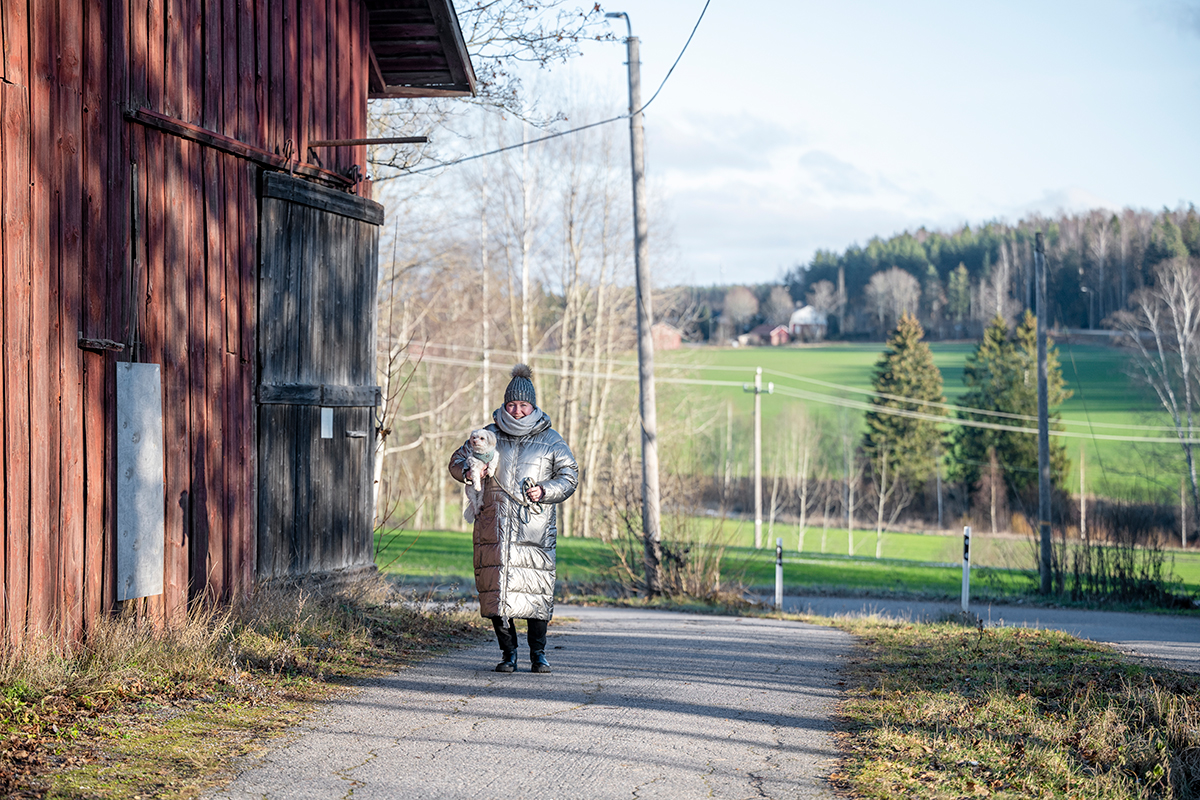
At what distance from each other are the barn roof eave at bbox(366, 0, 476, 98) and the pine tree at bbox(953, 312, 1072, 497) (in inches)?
1899

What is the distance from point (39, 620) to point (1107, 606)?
61.4 ft

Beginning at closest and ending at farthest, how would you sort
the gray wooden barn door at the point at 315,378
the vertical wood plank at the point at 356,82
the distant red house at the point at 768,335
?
the gray wooden barn door at the point at 315,378 → the vertical wood plank at the point at 356,82 → the distant red house at the point at 768,335

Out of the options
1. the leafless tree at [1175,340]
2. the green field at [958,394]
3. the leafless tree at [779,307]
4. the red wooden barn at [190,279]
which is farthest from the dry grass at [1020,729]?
the leafless tree at [779,307]

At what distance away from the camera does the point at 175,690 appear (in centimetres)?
618

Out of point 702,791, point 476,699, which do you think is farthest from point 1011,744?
point 476,699

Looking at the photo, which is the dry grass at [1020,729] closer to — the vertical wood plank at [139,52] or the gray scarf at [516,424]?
the gray scarf at [516,424]

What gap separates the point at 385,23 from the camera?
11.0 meters

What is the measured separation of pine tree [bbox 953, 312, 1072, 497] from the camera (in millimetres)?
54750

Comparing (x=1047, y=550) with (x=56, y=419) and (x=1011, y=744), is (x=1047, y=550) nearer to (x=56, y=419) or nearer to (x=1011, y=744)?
(x=1011, y=744)

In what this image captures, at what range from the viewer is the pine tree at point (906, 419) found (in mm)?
58375

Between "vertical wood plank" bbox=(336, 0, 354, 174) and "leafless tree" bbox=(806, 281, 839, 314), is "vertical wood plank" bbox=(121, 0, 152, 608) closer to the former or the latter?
"vertical wood plank" bbox=(336, 0, 354, 174)

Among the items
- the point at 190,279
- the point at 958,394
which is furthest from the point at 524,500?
the point at 958,394

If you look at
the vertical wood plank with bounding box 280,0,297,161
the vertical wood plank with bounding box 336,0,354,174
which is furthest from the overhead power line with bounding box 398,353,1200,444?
the vertical wood plank with bounding box 280,0,297,161

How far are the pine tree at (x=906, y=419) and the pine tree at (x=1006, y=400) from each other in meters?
1.65
